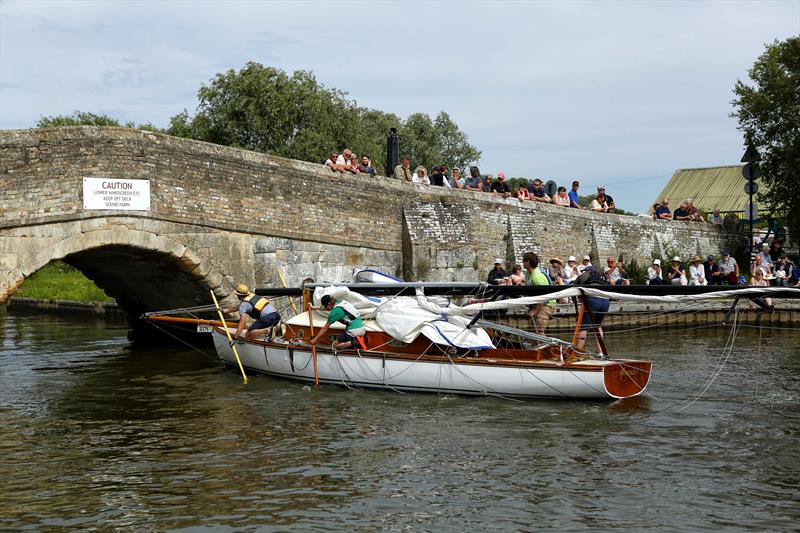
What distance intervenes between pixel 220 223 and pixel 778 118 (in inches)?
752

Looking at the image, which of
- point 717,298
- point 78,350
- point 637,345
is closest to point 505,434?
point 717,298

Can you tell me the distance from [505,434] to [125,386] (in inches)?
278

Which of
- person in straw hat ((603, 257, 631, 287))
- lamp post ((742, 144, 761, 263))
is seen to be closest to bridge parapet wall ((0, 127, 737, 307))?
person in straw hat ((603, 257, 631, 287))

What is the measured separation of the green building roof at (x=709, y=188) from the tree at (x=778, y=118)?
16.0 m

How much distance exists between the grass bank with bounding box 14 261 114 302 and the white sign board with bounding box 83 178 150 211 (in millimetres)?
14681

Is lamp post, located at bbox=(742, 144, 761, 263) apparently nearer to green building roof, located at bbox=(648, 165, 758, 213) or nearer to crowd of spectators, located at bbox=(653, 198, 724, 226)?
crowd of spectators, located at bbox=(653, 198, 724, 226)

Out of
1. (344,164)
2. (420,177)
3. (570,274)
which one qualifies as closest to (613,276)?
(570,274)

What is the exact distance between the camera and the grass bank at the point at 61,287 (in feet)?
106

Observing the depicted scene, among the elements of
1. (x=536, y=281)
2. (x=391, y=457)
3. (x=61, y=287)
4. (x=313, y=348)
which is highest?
(x=61, y=287)

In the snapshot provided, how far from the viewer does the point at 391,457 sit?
9.51m

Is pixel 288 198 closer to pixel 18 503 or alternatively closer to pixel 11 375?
pixel 11 375

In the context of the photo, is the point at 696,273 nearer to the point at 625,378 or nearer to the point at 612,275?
the point at 612,275

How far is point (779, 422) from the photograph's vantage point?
10969 mm

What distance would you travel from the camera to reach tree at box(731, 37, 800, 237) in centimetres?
2784
